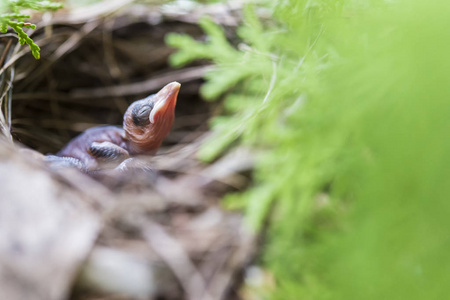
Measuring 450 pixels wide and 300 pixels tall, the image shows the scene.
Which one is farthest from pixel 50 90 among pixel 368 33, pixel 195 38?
pixel 195 38

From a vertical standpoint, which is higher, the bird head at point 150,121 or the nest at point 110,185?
the bird head at point 150,121

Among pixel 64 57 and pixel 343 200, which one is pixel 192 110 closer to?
pixel 64 57

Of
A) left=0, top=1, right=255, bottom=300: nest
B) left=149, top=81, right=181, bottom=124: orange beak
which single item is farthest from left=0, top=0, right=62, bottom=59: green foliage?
left=149, top=81, right=181, bottom=124: orange beak

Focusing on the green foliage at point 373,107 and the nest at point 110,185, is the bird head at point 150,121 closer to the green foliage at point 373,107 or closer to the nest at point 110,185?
the nest at point 110,185

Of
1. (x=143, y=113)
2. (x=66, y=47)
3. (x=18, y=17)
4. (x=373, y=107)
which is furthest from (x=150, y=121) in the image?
(x=373, y=107)

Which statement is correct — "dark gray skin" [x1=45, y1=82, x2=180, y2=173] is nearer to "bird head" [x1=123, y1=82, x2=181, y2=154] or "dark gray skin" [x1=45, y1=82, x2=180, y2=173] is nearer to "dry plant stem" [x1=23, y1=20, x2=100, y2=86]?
"bird head" [x1=123, y1=82, x2=181, y2=154]

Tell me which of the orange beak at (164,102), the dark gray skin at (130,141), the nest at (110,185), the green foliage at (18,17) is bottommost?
the nest at (110,185)

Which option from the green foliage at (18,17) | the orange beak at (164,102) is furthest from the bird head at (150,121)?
the green foliage at (18,17)

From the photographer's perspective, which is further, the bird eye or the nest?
the nest

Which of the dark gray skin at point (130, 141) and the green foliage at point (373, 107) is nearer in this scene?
the dark gray skin at point (130, 141)
